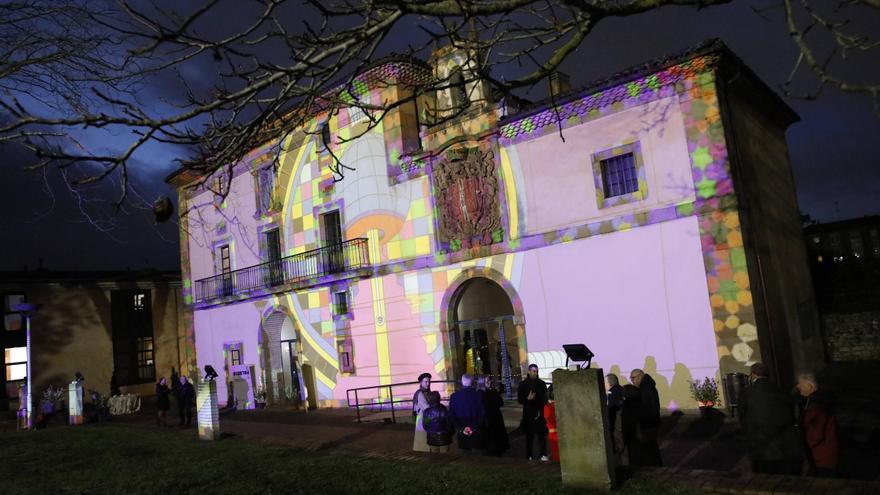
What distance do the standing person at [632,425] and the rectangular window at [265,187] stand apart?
1914cm

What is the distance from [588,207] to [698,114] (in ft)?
11.0

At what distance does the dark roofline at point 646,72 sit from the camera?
13984 mm

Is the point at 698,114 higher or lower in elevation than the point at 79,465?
higher

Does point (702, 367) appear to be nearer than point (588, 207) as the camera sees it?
Yes

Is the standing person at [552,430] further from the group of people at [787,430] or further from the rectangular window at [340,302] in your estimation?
the rectangular window at [340,302]

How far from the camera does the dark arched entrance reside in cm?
1827

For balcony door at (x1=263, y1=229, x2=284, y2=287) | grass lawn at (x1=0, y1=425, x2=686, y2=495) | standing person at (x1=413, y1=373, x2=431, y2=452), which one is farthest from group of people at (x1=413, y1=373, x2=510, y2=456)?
balcony door at (x1=263, y1=229, x2=284, y2=287)

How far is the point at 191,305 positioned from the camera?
2797 cm

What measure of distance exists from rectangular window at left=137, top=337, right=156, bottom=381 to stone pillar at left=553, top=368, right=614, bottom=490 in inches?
1248

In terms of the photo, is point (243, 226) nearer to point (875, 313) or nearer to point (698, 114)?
point (698, 114)

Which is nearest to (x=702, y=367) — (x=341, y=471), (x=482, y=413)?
(x=482, y=413)

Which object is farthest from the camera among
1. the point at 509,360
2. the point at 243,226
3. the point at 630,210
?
the point at 243,226

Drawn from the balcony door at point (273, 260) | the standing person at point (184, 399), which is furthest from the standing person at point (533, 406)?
the balcony door at point (273, 260)

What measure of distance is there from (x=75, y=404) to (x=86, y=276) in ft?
40.6
